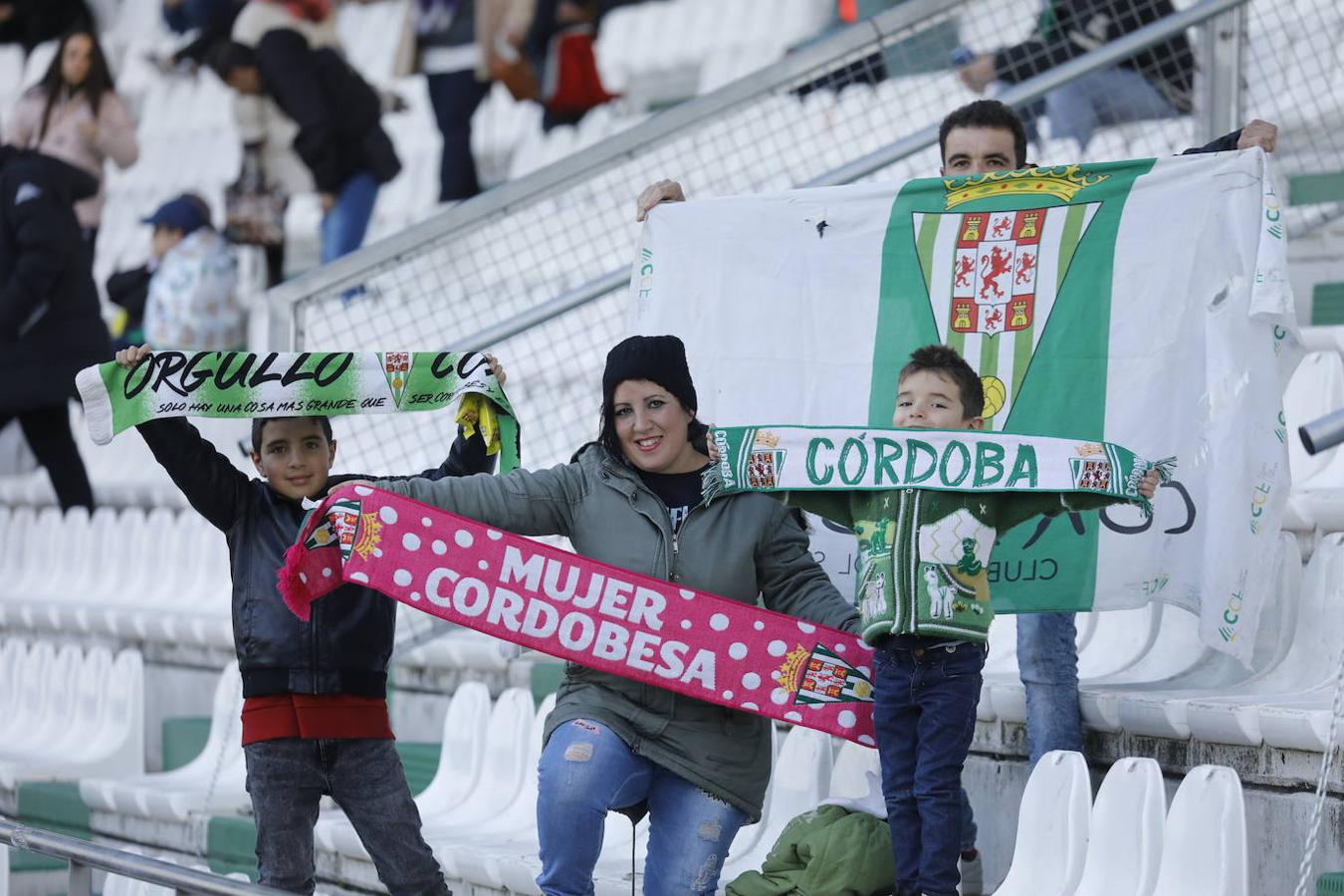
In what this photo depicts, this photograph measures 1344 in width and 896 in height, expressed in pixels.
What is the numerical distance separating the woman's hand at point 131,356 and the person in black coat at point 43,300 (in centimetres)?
486

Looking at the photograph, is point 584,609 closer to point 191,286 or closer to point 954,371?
point 954,371

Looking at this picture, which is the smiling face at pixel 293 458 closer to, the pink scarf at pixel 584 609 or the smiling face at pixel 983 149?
the pink scarf at pixel 584 609

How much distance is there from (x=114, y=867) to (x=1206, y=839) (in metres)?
2.12

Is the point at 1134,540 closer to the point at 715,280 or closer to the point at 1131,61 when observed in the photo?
the point at 715,280

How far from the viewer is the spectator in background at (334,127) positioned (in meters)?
10.2

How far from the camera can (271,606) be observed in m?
4.47

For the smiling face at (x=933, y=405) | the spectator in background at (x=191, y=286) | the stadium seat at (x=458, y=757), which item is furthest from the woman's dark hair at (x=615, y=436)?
the spectator in background at (x=191, y=286)

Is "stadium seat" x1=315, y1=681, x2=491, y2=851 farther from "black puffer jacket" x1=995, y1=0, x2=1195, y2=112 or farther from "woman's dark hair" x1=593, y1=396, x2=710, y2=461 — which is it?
"black puffer jacket" x1=995, y1=0, x2=1195, y2=112

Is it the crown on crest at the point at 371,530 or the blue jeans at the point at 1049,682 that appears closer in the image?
the crown on crest at the point at 371,530

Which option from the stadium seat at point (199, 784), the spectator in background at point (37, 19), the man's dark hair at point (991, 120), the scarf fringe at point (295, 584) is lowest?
the stadium seat at point (199, 784)

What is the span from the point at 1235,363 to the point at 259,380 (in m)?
2.23

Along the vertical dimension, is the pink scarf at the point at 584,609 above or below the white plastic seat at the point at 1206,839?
above

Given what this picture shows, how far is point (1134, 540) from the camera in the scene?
15.7ft

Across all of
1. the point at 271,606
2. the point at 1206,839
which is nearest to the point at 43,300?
the point at 271,606
